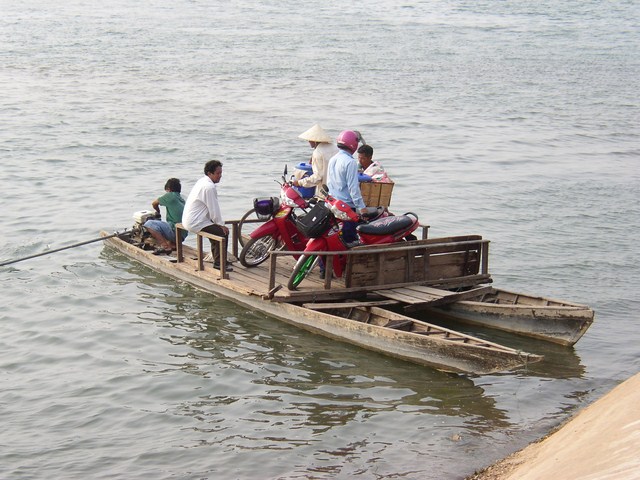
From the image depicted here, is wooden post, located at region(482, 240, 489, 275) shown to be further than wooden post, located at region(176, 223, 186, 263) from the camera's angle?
No

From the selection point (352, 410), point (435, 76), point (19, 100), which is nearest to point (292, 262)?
point (352, 410)

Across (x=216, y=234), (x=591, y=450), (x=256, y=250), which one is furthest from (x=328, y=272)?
(x=591, y=450)

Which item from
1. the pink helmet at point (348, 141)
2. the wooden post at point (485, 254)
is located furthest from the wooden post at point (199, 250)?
the wooden post at point (485, 254)

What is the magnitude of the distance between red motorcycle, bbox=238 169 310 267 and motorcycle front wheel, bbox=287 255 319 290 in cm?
83

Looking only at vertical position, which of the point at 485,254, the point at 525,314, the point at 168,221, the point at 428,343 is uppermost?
the point at 168,221

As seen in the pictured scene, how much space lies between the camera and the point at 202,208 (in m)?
12.0

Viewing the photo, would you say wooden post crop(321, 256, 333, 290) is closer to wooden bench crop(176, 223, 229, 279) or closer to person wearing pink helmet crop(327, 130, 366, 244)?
person wearing pink helmet crop(327, 130, 366, 244)

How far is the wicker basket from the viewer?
1119cm

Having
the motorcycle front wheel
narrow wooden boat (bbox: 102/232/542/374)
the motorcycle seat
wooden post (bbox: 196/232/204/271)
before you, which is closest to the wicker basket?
the motorcycle seat

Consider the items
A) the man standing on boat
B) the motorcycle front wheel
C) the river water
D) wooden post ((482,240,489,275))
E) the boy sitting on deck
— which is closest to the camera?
the river water

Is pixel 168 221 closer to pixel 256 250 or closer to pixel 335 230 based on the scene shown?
pixel 256 250

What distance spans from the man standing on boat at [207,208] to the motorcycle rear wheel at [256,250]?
0.28 meters

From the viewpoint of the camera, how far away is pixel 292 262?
12.5 m

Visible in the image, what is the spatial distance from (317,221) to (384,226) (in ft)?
2.72
